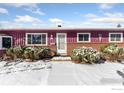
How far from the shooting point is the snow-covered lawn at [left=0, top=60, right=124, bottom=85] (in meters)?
6.74

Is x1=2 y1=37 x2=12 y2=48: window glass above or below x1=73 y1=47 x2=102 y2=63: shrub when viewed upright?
above

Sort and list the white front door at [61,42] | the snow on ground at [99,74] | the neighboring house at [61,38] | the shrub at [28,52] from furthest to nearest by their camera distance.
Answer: the white front door at [61,42]
the neighboring house at [61,38]
the shrub at [28,52]
the snow on ground at [99,74]

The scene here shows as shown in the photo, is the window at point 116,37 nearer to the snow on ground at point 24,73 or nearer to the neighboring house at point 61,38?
the neighboring house at point 61,38

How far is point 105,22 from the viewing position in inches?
418

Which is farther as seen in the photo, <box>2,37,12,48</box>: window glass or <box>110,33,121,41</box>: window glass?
<box>110,33,121,41</box>: window glass

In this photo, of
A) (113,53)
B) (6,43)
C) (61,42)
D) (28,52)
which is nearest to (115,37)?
(113,53)

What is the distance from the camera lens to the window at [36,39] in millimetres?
9859

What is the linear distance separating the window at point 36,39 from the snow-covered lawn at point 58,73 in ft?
3.55

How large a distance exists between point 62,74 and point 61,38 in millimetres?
3862

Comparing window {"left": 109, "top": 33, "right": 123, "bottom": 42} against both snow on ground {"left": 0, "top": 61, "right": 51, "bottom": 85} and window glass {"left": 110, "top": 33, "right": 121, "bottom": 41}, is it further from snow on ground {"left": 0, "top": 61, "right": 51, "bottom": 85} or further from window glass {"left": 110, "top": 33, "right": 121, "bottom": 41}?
snow on ground {"left": 0, "top": 61, "right": 51, "bottom": 85}

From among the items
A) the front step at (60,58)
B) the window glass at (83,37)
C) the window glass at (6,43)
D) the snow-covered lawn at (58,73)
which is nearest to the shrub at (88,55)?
the snow-covered lawn at (58,73)

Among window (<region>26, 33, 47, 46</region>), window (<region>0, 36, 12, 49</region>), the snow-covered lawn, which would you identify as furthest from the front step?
window (<region>0, 36, 12, 49</region>)

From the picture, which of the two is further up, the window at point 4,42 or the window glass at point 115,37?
the window glass at point 115,37
